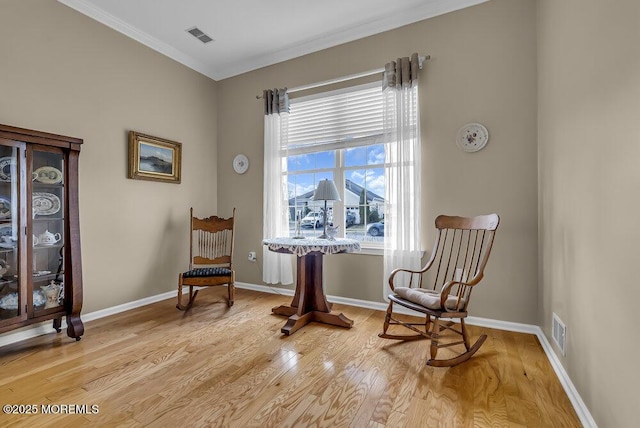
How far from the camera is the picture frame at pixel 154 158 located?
330 centimetres

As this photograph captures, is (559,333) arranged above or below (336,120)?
below

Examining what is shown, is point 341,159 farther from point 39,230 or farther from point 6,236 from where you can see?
point 6,236

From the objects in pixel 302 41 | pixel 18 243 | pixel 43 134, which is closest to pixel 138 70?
pixel 43 134

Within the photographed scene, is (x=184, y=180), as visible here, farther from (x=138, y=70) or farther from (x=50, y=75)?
(x=50, y=75)

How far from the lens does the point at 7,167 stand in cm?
219

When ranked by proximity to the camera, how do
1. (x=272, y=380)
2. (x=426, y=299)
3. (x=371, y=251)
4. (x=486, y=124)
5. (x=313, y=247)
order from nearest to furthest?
(x=272, y=380), (x=426, y=299), (x=313, y=247), (x=486, y=124), (x=371, y=251)

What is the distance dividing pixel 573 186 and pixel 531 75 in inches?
53.9

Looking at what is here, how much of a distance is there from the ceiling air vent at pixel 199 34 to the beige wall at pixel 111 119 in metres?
0.52

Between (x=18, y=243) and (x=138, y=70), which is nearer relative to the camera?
(x=18, y=243)

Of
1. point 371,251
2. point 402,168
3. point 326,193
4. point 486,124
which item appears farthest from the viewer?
point 371,251

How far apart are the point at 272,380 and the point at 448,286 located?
50.1 inches

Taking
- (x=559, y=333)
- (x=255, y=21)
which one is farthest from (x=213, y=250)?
(x=559, y=333)

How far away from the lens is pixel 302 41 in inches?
141

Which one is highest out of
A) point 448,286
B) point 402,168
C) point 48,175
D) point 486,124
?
point 486,124
